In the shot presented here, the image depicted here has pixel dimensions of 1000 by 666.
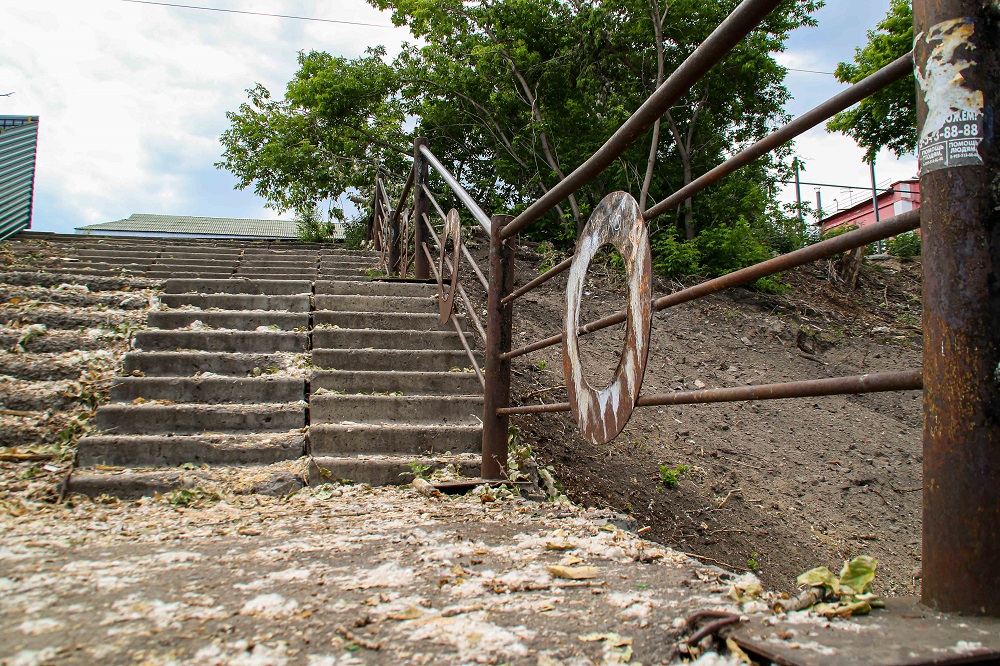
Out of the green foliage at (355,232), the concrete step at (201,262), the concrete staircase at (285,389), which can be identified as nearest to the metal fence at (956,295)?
the concrete staircase at (285,389)

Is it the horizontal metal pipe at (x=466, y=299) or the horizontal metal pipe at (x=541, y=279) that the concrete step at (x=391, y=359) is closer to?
the horizontal metal pipe at (x=466, y=299)

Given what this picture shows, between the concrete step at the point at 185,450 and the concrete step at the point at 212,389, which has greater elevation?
the concrete step at the point at 212,389

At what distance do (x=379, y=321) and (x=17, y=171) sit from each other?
698 centimetres

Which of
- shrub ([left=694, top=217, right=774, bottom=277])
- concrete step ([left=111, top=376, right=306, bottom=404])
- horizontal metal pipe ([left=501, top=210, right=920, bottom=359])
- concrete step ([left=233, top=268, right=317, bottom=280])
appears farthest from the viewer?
shrub ([left=694, top=217, right=774, bottom=277])

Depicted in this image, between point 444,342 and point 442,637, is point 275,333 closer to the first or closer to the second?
point 444,342

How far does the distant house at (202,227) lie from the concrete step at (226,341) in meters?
13.7

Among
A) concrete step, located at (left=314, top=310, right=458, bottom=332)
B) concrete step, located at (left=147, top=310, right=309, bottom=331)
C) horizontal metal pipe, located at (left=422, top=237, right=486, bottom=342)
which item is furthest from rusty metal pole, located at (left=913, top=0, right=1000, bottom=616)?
concrete step, located at (left=147, top=310, right=309, bottom=331)

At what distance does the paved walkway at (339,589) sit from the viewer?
1.17 metres

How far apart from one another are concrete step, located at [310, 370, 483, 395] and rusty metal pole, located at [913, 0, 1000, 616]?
2706 millimetres

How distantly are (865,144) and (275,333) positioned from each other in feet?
42.1

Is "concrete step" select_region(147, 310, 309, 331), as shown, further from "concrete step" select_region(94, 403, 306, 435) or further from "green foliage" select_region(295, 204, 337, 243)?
"green foliage" select_region(295, 204, 337, 243)

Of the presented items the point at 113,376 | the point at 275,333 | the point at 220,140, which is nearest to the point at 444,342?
the point at 275,333

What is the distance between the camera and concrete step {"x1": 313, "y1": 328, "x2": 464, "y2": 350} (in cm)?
396

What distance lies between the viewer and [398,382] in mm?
3512
